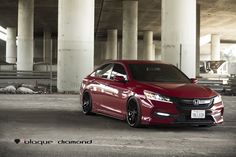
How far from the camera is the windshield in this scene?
1033 centimetres

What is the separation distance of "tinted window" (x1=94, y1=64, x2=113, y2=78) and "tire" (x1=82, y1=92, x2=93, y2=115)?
566 mm

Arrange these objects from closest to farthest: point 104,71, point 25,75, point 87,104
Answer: point 104,71
point 87,104
point 25,75

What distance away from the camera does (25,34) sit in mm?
41781

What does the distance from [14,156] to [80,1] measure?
1270 centimetres

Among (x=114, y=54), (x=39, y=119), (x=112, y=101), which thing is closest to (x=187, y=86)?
(x=112, y=101)

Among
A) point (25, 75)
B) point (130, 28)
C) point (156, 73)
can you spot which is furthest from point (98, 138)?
point (130, 28)

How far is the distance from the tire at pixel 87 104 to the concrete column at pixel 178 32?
740 centimetres

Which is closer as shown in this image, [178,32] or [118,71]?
[118,71]

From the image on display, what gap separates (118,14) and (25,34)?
12908mm

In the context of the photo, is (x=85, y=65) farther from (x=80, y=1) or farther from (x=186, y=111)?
(x=186, y=111)

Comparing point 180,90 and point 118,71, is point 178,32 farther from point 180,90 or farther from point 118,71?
point 180,90

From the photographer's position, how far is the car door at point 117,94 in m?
10.2

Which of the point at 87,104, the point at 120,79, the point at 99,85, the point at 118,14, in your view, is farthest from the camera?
the point at 118,14

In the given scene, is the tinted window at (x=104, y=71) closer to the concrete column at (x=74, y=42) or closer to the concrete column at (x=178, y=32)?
the concrete column at (x=74, y=42)
